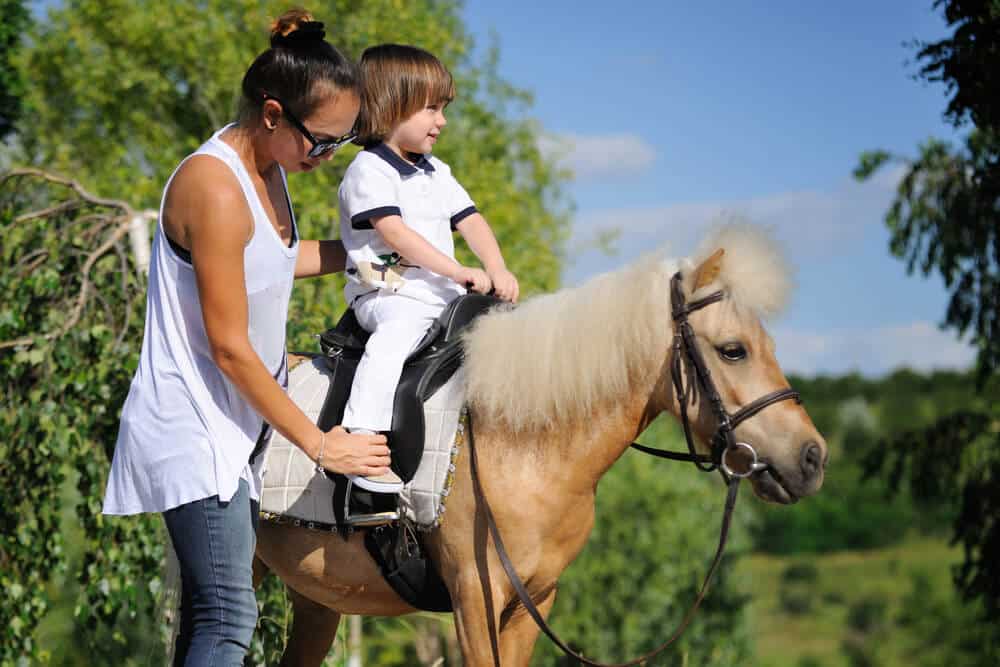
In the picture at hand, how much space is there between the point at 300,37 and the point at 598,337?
1136mm

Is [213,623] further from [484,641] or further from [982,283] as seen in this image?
[982,283]

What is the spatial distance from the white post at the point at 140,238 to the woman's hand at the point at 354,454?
303 centimetres

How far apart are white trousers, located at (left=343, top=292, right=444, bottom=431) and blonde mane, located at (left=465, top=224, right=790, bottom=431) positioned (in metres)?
0.21

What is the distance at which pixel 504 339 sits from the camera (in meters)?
3.06

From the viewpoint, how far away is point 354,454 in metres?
2.66

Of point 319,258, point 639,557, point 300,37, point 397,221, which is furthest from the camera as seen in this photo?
point 639,557

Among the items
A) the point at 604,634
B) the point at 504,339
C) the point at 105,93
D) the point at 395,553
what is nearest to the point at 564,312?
the point at 504,339

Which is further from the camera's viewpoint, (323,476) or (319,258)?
(319,258)

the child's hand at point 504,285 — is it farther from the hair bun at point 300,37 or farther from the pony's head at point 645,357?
the hair bun at point 300,37

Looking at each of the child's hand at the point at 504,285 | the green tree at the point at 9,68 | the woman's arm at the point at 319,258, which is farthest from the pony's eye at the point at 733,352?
the green tree at the point at 9,68

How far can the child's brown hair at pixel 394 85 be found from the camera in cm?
322

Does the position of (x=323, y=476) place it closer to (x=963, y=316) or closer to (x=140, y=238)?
(x=140, y=238)

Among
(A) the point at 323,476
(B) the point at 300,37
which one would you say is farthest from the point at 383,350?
(B) the point at 300,37

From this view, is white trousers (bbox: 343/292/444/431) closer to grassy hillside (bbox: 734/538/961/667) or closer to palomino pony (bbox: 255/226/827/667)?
palomino pony (bbox: 255/226/827/667)
